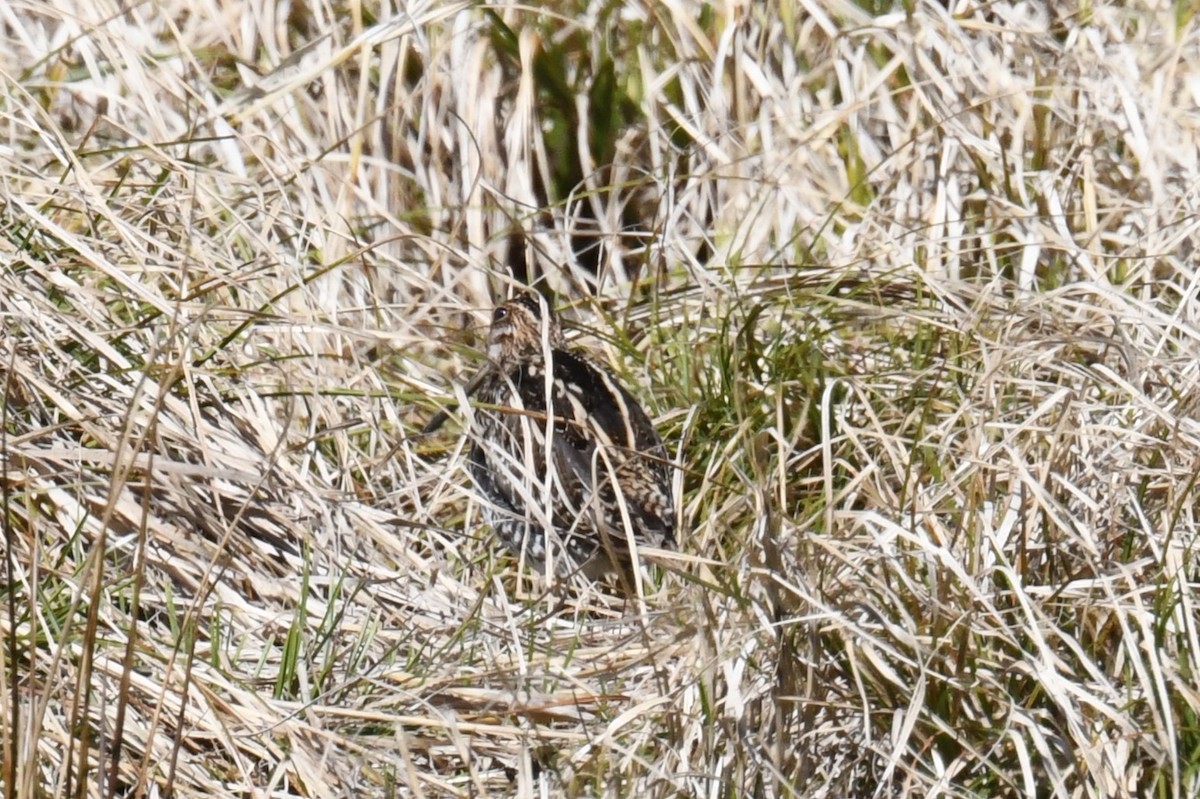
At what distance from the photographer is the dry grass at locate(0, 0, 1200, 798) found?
2777 mm

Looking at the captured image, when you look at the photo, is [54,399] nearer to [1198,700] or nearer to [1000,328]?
[1000,328]

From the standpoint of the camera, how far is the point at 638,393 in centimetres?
426

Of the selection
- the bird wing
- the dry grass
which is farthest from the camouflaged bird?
the dry grass

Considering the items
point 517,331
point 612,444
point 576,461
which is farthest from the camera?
point 517,331

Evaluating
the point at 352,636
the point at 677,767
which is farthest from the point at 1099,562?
the point at 352,636

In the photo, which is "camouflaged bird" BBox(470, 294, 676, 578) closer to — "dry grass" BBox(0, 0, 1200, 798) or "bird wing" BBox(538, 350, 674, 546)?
"bird wing" BBox(538, 350, 674, 546)

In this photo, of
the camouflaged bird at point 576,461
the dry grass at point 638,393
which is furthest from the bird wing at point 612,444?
the dry grass at point 638,393

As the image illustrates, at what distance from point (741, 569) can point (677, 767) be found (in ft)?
1.27

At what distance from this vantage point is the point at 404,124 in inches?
194

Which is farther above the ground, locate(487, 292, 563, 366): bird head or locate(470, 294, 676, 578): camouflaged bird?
locate(487, 292, 563, 366): bird head

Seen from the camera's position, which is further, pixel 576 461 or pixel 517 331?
pixel 517 331

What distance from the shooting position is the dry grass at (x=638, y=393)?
2.78m

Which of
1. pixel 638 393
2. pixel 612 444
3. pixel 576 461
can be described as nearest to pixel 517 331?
pixel 638 393

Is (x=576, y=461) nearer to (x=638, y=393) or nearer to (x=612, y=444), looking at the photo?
(x=612, y=444)
